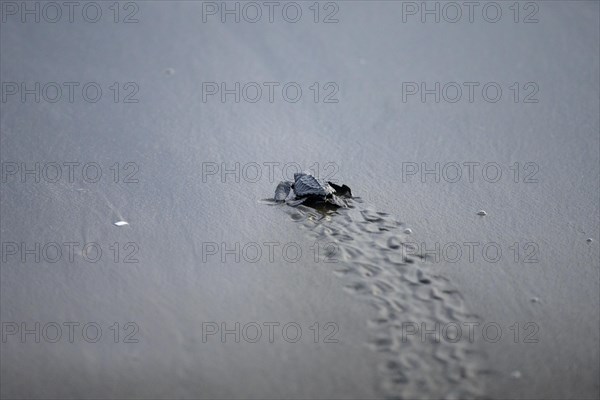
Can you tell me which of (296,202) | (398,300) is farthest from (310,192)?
(398,300)

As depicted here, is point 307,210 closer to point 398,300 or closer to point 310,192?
point 310,192

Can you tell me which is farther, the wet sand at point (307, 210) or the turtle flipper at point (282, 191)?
the turtle flipper at point (282, 191)

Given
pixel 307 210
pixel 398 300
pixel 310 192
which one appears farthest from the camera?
pixel 307 210

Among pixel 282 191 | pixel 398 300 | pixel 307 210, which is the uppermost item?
pixel 282 191

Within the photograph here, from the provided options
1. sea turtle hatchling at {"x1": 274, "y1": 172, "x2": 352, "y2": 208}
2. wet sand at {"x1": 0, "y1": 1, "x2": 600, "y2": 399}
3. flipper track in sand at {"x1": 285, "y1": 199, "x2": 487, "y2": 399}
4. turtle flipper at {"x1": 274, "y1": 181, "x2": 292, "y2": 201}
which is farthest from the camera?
turtle flipper at {"x1": 274, "y1": 181, "x2": 292, "y2": 201}

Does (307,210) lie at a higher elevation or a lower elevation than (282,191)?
lower
